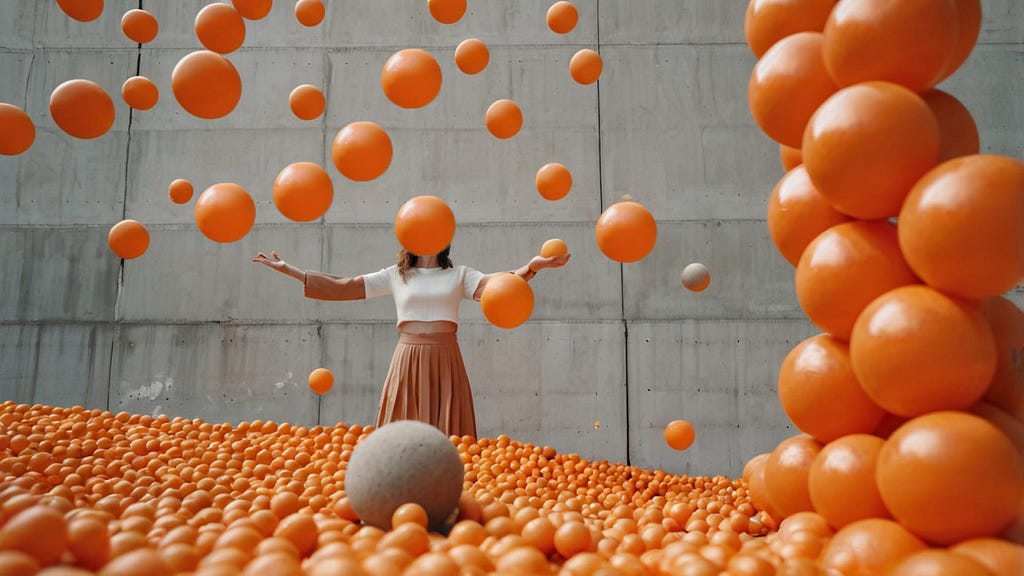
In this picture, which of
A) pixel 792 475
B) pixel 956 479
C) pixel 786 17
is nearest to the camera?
pixel 956 479

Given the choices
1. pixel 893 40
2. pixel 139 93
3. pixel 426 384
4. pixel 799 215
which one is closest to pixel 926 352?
pixel 799 215

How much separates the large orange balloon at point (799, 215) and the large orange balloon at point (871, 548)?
571 millimetres

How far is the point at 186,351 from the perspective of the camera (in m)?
4.42

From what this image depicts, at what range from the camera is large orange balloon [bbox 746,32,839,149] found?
54.2 inches

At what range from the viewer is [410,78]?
2.36 m

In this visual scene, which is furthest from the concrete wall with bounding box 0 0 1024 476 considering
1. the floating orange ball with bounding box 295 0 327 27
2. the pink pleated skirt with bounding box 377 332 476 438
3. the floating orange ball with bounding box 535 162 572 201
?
the floating orange ball with bounding box 295 0 327 27

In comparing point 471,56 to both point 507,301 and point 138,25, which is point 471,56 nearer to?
point 507,301

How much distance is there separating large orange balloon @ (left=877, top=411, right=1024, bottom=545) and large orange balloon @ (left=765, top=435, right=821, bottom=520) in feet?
1.04

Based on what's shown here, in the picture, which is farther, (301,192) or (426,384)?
(426,384)

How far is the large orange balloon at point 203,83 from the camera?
2.09 metres

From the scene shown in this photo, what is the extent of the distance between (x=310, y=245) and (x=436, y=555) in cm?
375

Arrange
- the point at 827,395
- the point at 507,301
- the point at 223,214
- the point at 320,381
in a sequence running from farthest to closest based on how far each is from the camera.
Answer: the point at 320,381 < the point at 507,301 < the point at 223,214 < the point at 827,395

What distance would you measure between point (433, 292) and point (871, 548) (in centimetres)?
229

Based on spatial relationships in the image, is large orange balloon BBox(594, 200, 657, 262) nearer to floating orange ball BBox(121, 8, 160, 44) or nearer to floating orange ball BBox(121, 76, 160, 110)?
floating orange ball BBox(121, 76, 160, 110)
